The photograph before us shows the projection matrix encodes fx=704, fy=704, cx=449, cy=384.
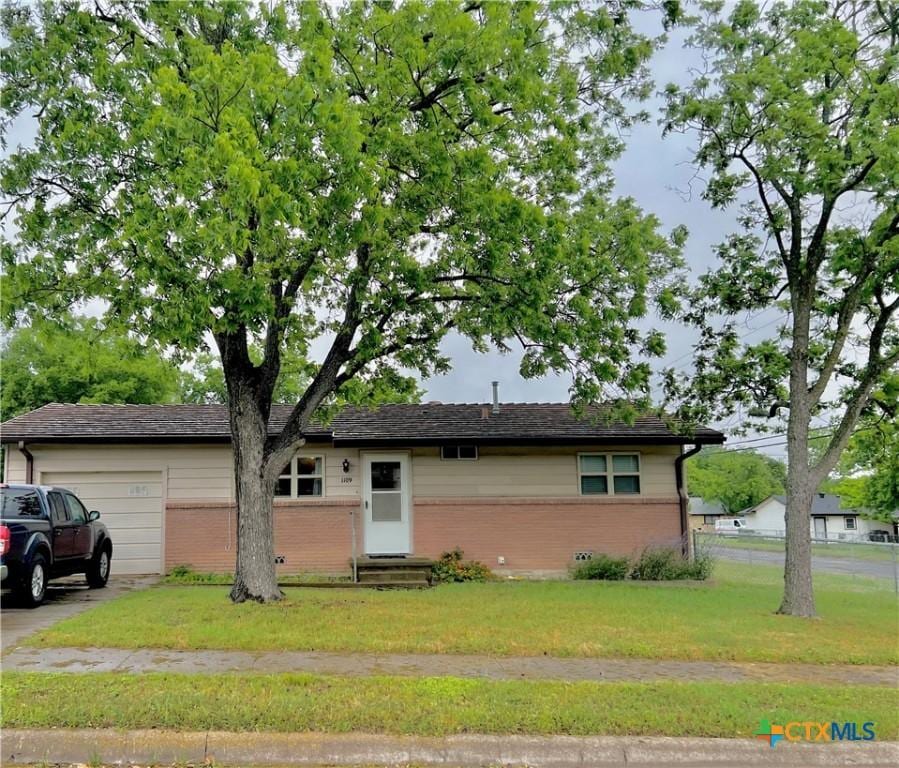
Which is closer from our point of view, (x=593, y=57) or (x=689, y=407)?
(x=593, y=57)

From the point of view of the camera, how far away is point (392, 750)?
497 centimetres

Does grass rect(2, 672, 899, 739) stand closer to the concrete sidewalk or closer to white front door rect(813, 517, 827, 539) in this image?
the concrete sidewalk

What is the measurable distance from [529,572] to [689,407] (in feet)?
16.8

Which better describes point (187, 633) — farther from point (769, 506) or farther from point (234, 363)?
point (769, 506)

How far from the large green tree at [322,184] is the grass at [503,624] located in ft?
4.90

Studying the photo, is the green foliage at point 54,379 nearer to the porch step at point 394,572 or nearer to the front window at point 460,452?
the front window at point 460,452

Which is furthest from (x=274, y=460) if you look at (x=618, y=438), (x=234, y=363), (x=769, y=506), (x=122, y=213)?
(x=769, y=506)

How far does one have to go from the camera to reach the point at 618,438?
50.6ft

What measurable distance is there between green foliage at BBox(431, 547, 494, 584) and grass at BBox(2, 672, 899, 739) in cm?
817

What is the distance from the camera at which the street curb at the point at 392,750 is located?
4930 millimetres

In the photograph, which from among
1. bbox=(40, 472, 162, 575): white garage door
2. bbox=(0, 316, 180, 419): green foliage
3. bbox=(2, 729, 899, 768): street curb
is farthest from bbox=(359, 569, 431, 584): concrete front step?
bbox=(0, 316, 180, 419): green foliage

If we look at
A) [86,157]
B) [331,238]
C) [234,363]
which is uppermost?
[86,157]

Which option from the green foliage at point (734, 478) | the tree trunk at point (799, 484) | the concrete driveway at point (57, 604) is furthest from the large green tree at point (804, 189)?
the green foliage at point (734, 478)

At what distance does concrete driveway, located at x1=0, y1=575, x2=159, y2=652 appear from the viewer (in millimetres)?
8430
